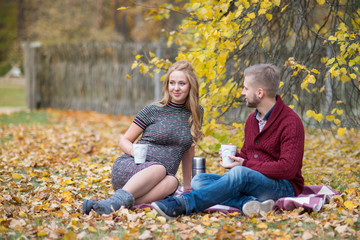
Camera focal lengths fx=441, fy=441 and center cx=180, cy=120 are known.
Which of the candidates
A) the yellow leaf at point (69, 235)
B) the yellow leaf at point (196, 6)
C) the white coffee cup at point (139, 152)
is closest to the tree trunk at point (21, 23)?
the yellow leaf at point (196, 6)

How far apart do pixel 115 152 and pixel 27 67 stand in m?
7.61

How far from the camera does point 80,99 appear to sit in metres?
12.2

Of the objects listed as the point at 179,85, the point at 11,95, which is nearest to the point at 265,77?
the point at 179,85

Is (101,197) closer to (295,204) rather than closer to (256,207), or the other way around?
(256,207)

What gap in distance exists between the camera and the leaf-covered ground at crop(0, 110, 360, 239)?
9.27 ft

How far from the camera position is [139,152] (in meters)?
3.47

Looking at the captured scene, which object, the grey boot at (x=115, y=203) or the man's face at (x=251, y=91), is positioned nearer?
the grey boot at (x=115, y=203)

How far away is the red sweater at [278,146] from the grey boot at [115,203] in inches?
36.5

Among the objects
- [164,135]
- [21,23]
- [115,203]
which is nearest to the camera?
[115,203]

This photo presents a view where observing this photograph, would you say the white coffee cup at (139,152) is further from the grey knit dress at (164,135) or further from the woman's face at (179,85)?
the woman's face at (179,85)

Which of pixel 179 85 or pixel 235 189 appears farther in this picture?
pixel 179 85

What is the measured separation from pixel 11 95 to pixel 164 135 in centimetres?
1612

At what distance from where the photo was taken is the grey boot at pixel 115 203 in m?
3.15

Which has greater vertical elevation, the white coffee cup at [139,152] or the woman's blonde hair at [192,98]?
the woman's blonde hair at [192,98]
